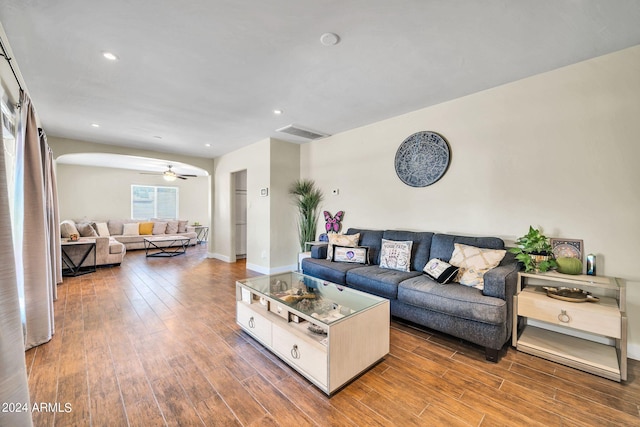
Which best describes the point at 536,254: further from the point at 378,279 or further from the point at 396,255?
the point at 378,279

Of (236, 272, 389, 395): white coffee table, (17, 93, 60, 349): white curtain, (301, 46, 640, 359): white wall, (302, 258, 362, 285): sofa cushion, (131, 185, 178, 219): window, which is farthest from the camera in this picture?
(131, 185, 178, 219): window

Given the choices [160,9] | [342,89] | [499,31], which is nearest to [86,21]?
[160,9]

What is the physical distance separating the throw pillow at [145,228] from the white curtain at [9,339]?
783 cm

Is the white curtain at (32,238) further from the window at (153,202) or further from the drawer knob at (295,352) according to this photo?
the window at (153,202)

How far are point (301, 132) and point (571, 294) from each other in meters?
3.91

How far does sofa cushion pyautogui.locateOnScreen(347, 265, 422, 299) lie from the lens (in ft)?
9.06

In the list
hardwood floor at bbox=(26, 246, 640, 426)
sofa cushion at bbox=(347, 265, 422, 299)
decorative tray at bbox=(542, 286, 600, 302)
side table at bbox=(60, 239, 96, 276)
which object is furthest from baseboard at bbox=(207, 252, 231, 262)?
decorative tray at bbox=(542, 286, 600, 302)

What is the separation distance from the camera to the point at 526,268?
2418 mm

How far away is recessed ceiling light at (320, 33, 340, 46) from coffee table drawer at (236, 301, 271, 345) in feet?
7.72

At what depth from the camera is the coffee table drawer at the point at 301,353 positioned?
1.77 meters

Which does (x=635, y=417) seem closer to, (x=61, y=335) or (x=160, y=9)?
(x=160, y=9)

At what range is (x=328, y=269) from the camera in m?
3.42

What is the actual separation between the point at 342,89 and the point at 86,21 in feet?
7.20

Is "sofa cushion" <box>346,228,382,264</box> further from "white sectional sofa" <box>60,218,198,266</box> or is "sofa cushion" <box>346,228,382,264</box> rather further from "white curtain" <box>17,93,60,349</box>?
"white sectional sofa" <box>60,218,198,266</box>
